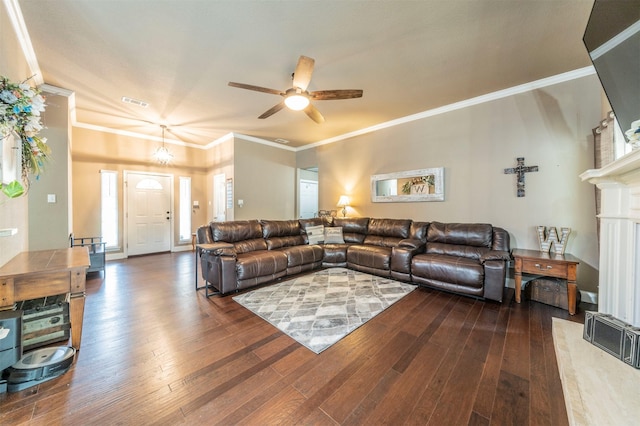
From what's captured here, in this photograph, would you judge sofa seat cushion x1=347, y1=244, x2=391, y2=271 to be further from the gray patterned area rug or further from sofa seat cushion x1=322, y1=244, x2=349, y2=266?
the gray patterned area rug

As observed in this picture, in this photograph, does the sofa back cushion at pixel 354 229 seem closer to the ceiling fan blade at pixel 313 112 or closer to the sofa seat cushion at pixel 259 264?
the sofa seat cushion at pixel 259 264

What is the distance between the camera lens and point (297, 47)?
8.36 feet

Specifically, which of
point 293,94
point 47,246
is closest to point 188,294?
point 47,246

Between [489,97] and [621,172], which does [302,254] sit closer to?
[621,172]

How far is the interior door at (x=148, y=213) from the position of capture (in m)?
5.65

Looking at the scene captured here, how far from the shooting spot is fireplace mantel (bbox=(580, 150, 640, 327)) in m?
1.56

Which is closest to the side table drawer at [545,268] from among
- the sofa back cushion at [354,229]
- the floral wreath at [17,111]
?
the sofa back cushion at [354,229]

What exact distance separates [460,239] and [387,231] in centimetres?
124

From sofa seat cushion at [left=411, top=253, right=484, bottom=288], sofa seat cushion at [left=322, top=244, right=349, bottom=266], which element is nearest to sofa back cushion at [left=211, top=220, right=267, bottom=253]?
sofa seat cushion at [left=322, top=244, right=349, bottom=266]

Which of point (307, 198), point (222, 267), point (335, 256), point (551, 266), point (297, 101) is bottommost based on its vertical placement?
point (335, 256)

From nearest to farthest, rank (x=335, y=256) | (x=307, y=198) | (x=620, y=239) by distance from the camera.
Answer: (x=620, y=239), (x=335, y=256), (x=307, y=198)

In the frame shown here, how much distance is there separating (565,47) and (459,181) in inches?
77.0

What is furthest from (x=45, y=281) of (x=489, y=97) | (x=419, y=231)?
(x=489, y=97)

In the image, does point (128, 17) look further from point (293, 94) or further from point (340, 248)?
point (340, 248)
